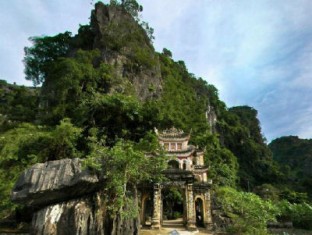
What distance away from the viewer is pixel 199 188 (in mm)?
18953

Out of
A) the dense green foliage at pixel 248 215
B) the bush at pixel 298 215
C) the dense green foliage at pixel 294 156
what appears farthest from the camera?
the dense green foliage at pixel 294 156

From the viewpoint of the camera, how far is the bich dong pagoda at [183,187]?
17859 mm

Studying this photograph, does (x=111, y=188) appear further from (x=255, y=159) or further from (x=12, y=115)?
(x=255, y=159)

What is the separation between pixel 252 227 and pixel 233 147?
1411 inches

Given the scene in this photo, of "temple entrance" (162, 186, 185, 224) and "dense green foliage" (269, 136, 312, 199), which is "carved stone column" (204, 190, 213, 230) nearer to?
"temple entrance" (162, 186, 185, 224)

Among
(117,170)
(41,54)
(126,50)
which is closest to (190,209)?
(117,170)

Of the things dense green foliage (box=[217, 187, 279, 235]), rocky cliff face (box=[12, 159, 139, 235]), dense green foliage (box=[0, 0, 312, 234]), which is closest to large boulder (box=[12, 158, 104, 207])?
rocky cliff face (box=[12, 159, 139, 235])

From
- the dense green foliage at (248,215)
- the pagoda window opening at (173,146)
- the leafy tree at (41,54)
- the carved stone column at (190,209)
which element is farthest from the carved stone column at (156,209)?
the leafy tree at (41,54)

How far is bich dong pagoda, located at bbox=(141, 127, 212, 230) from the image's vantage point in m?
17.9

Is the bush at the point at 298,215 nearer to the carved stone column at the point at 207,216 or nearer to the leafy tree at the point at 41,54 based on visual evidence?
the carved stone column at the point at 207,216

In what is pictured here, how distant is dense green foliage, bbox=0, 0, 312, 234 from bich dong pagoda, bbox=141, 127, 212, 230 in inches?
54.5

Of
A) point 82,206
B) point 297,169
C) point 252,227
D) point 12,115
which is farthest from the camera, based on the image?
point 297,169

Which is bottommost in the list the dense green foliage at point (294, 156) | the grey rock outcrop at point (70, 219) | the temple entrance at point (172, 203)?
the grey rock outcrop at point (70, 219)

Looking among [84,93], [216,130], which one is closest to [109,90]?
[84,93]
